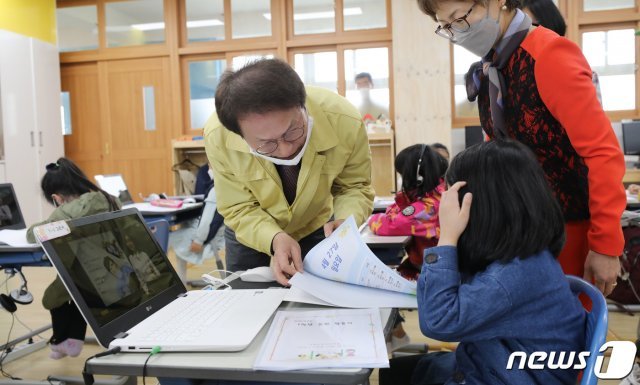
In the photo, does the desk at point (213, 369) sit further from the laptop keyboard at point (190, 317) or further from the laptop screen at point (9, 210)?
the laptop screen at point (9, 210)

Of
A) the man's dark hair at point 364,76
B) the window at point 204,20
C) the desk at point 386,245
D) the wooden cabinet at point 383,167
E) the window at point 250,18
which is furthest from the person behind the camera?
the window at point 204,20

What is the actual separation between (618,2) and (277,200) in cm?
604

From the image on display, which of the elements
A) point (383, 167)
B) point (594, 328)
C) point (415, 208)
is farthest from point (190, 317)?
point (383, 167)

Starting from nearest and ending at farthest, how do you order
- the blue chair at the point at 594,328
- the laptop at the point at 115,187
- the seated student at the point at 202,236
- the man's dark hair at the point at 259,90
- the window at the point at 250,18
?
the blue chair at the point at 594,328
the man's dark hair at the point at 259,90
the seated student at the point at 202,236
the laptop at the point at 115,187
the window at the point at 250,18

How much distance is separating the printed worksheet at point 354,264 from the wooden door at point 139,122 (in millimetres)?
6168

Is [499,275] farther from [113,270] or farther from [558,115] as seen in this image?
[113,270]

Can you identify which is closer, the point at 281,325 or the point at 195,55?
the point at 281,325

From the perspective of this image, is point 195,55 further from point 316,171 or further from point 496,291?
point 496,291

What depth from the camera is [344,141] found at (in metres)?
1.59

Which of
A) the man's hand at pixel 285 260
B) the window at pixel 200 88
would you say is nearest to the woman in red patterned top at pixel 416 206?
the man's hand at pixel 285 260

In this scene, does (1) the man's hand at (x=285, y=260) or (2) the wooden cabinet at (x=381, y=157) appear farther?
(2) the wooden cabinet at (x=381, y=157)

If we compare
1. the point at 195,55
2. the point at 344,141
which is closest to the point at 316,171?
the point at 344,141

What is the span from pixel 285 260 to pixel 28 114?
625cm

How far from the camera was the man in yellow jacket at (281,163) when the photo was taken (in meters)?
1.23
